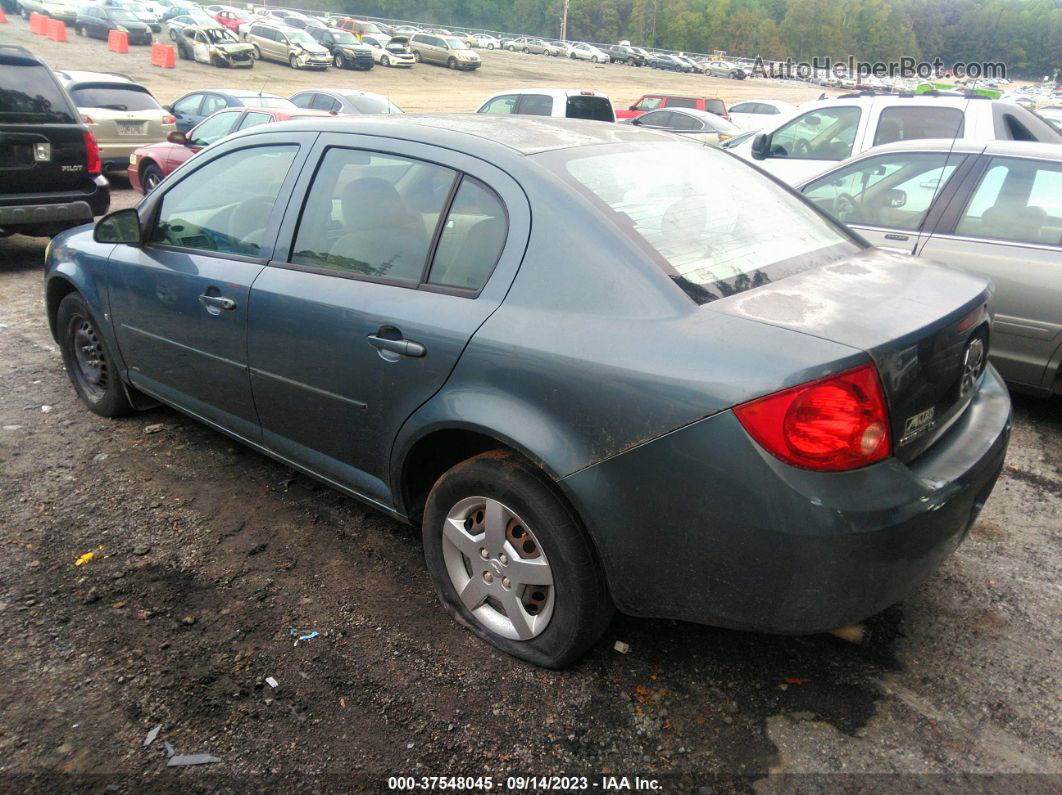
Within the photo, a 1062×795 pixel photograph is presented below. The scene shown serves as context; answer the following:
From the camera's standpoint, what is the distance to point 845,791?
7.08 feet

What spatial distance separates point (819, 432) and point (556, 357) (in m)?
0.74

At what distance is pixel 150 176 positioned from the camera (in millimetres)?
11164

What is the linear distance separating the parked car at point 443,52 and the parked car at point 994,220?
42.1m

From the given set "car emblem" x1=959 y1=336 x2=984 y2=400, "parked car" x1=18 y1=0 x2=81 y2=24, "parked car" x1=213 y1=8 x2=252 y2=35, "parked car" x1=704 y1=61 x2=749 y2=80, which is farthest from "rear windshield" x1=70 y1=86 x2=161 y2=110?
"parked car" x1=704 y1=61 x2=749 y2=80

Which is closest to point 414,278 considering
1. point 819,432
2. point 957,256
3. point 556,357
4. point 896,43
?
point 556,357

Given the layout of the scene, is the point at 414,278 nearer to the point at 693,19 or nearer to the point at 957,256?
the point at 957,256

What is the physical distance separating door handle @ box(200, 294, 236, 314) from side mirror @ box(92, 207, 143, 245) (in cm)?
71

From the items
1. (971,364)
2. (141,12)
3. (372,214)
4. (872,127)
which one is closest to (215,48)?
(141,12)

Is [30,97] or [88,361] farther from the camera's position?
A: [30,97]

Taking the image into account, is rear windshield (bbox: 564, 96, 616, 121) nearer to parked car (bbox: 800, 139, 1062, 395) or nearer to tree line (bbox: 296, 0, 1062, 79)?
parked car (bbox: 800, 139, 1062, 395)

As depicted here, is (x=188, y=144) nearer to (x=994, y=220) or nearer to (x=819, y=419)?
(x=994, y=220)

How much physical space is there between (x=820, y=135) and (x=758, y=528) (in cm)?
740

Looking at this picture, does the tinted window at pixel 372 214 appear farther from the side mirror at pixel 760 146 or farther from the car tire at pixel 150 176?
the car tire at pixel 150 176

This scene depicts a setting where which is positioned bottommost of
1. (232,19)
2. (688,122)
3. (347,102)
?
(232,19)
